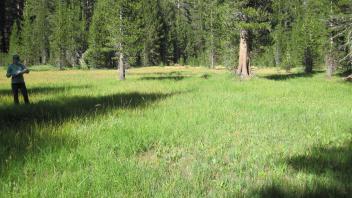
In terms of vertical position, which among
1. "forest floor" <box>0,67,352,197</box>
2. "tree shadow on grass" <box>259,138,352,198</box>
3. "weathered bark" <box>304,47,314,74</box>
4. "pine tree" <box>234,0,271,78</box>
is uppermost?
"pine tree" <box>234,0,271,78</box>

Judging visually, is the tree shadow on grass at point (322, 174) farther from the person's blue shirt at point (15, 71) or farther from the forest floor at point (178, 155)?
the person's blue shirt at point (15, 71)

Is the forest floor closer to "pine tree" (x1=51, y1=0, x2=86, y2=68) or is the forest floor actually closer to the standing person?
the standing person

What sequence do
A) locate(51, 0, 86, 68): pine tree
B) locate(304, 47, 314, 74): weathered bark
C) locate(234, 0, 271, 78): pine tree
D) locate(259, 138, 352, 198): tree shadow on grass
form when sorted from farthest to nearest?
locate(51, 0, 86, 68): pine tree, locate(304, 47, 314, 74): weathered bark, locate(234, 0, 271, 78): pine tree, locate(259, 138, 352, 198): tree shadow on grass

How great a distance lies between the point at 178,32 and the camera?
82375 mm

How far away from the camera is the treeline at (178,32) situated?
79.5 feet

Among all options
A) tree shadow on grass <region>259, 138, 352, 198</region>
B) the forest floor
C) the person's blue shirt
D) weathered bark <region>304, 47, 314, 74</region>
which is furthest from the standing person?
weathered bark <region>304, 47, 314, 74</region>

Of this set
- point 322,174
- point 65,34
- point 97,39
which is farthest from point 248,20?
point 65,34

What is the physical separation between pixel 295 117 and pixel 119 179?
21.3 ft

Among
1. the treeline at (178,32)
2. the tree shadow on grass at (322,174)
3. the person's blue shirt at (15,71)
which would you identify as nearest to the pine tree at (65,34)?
the treeline at (178,32)

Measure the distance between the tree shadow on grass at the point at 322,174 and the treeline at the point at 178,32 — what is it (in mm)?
11997

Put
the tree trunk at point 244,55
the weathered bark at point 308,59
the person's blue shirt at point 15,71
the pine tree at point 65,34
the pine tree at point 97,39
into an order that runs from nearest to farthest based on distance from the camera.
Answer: the person's blue shirt at point 15,71
the tree trunk at point 244,55
the weathered bark at point 308,59
the pine tree at point 97,39
the pine tree at point 65,34

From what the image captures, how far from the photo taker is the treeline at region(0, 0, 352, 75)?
2423 cm

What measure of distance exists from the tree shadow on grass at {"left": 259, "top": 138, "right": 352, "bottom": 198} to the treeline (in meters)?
12.0

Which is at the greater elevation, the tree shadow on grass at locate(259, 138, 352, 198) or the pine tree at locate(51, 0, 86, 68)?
the pine tree at locate(51, 0, 86, 68)
